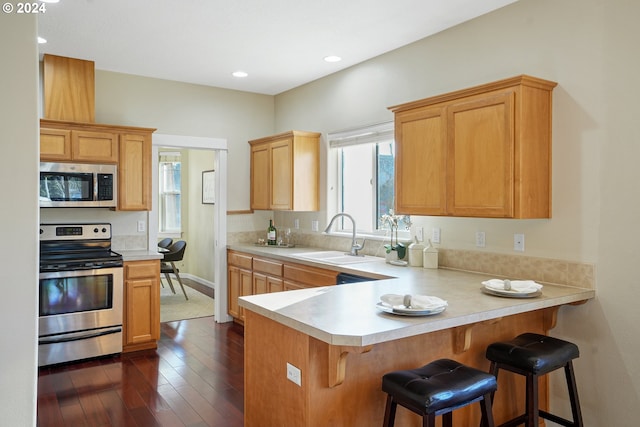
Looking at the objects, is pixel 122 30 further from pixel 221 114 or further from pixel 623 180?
pixel 623 180

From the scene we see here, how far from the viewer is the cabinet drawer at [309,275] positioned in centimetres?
376

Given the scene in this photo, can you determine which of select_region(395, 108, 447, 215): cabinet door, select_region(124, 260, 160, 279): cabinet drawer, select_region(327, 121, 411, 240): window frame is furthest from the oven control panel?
select_region(395, 108, 447, 215): cabinet door

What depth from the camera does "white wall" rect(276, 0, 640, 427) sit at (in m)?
2.50

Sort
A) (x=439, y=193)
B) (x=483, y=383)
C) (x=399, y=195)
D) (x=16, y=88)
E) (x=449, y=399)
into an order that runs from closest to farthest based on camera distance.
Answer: (x=16, y=88) → (x=449, y=399) → (x=483, y=383) → (x=439, y=193) → (x=399, y=195)

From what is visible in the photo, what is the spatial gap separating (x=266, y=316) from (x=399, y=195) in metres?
1.66

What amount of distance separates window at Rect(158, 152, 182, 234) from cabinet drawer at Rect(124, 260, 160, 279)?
→ 380 centimetres

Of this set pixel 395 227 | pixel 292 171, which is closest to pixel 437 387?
pixel 395 227

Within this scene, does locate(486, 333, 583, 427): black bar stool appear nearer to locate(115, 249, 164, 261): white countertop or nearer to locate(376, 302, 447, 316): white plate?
locate(376, 302, 447, 316): white plate

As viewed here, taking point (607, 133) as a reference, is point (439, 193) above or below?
below

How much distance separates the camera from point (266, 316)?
2150 millimetres

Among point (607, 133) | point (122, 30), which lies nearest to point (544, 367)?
point (607, 133)

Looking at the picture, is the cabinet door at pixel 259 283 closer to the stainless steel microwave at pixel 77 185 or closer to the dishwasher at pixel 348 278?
the dishwasher at pixel 348 278

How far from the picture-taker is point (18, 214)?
1591 mm

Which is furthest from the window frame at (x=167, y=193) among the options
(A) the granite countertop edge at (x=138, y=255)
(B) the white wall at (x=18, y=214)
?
(B) the white wall at (x=18, y=214)
